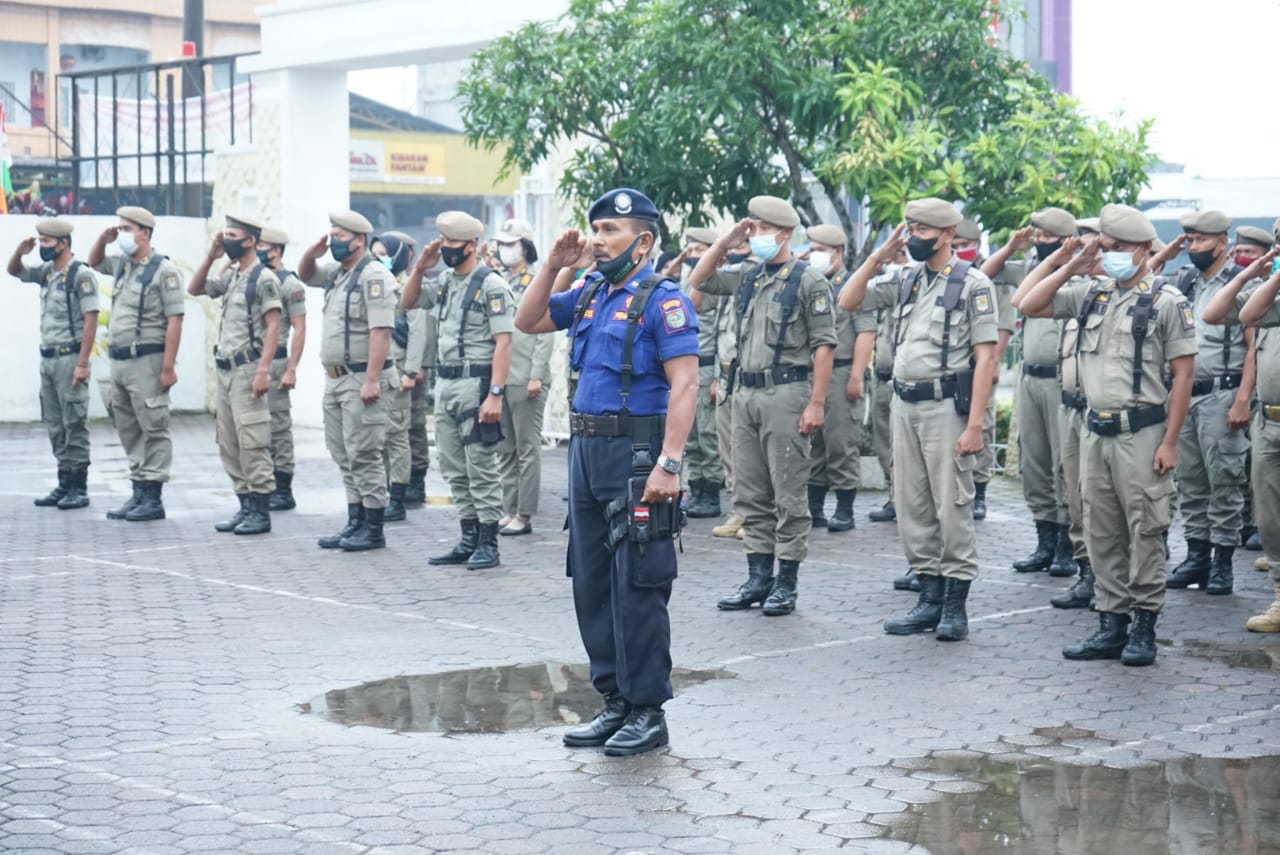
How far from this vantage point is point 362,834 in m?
5.43

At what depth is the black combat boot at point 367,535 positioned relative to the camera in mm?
11336

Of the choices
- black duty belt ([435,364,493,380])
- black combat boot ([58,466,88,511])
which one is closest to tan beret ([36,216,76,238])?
black combat boot ([58,466,88,511])

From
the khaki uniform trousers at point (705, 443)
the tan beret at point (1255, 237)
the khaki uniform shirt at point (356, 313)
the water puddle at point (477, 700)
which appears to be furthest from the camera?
the khaki uniform trousers at point (705, 443)

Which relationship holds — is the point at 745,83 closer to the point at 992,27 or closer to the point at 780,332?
the point at 992,27

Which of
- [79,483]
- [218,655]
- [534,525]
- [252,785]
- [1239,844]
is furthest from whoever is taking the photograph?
[79,483]

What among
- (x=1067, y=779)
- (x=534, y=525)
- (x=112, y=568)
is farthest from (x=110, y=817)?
(x=534, y=525)

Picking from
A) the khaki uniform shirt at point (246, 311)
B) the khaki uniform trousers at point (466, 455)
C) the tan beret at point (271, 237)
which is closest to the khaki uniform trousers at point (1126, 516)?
the khaki uniform trousers at point (466, 455)

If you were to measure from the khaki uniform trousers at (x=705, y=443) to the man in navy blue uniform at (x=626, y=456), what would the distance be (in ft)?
20.4

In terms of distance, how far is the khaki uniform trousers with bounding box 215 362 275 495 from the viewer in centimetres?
1205

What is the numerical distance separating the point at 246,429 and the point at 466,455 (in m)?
2.12

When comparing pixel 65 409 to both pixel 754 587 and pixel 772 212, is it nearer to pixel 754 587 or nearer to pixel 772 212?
pixel 754 587

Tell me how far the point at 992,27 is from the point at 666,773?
9.27 meters

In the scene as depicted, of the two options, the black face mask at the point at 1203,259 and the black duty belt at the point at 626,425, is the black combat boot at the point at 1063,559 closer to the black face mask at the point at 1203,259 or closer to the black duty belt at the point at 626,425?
the black face mask at the point at 1203,259

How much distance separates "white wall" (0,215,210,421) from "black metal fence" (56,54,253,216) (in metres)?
0.90
